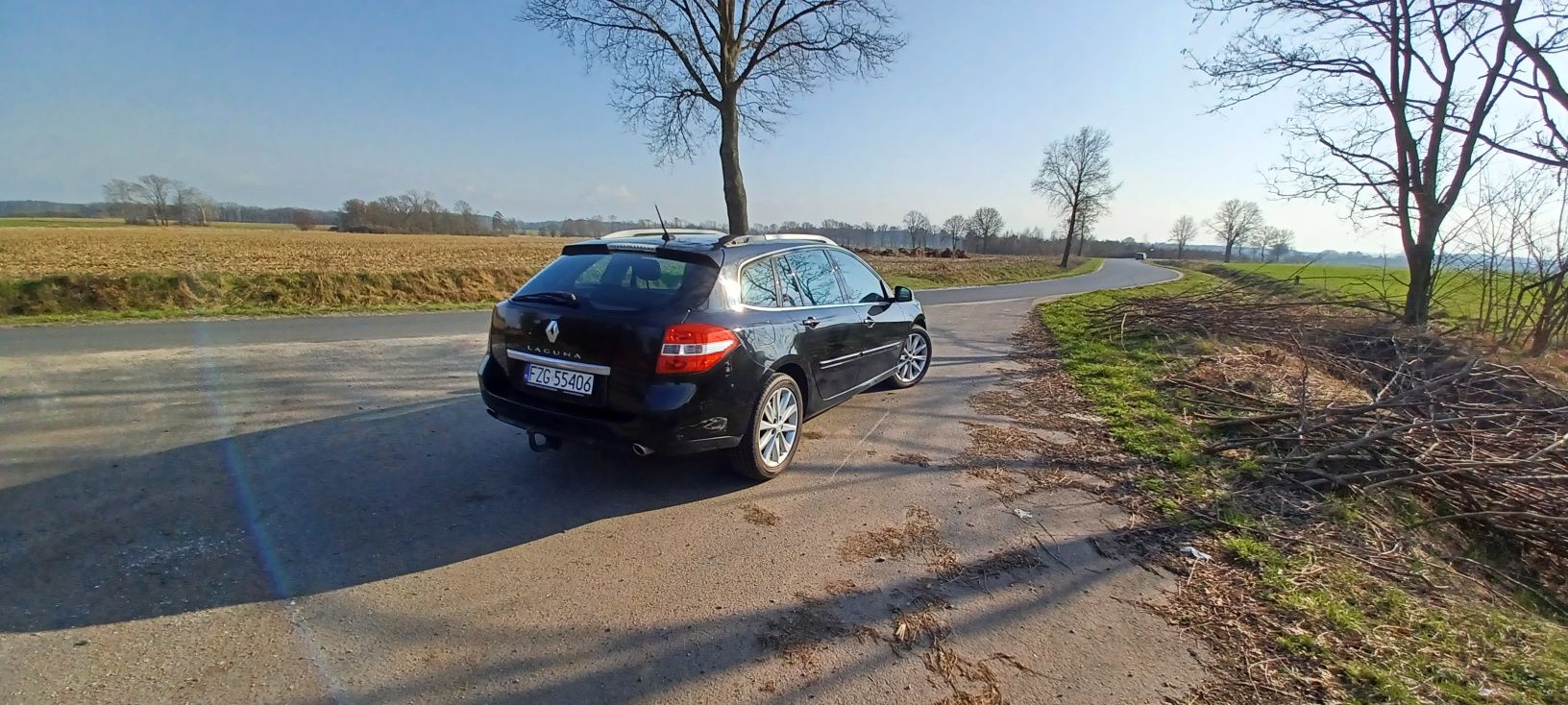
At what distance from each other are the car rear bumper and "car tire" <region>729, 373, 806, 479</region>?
15cm

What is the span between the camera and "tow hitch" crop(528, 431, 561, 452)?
12.4 ft

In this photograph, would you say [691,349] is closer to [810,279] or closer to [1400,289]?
[810,279]

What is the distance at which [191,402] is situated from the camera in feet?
16.9

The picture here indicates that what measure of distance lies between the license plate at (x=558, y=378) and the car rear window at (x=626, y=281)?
0.41 meters

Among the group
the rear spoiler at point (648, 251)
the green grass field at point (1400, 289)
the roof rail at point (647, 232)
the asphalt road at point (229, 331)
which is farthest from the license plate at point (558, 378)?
the green grass field at point (1400, 289)

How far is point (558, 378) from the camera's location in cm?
359

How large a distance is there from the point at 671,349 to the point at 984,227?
9005 centimetres

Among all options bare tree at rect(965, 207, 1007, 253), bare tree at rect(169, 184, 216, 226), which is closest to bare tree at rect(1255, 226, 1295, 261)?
bare tree at rect(965, 207, 1007, 253)

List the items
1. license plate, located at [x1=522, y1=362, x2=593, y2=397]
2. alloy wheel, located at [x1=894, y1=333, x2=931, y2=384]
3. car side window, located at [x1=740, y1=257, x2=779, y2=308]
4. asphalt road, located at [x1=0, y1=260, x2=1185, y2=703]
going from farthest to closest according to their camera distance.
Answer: alloy wheel, located at [x1=894, y1=333, x2=931, y2=384]
car side window, located at [x1=740, y1=257, x2=779, y2=308]
license plate, located at [x1=522, y1=362, x2=593, y2=397]
asphalt road, located at [x1=0, y1=260, x2=1185, y2=703]

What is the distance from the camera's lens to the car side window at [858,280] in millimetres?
5320

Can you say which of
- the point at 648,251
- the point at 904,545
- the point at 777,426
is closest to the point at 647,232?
the point at 648,251

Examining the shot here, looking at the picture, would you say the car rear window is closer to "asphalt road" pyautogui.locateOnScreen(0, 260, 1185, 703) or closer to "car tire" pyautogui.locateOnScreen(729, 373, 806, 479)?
"car tire" pyautogui.locateOnScreen(729, 373, 806, 479)

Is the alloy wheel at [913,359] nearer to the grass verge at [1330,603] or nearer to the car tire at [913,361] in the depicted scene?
the car tire at [913,361]

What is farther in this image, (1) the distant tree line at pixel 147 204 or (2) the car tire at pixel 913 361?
(1) the distant tree line at pixel 147 204
